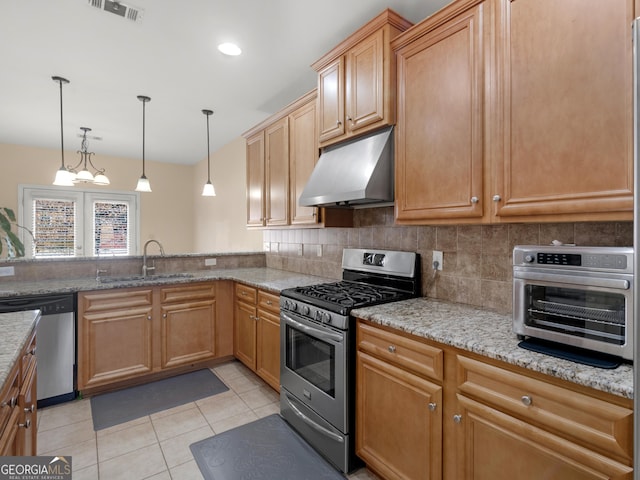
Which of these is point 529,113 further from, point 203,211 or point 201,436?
point 203,211

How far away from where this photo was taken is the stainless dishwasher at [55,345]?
235cm

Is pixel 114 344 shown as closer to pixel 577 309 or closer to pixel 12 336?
pixel 12 336

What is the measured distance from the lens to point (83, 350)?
2.54 m

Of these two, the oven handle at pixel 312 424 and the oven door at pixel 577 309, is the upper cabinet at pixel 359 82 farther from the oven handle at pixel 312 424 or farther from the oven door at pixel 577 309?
the oven handle at pixel 312 424

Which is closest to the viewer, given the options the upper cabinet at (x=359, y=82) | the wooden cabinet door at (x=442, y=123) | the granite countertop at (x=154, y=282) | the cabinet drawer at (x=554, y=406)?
the cabinet drawer at (x=554, y=406)

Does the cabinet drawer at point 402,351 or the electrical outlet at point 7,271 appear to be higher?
the electrical outlet at point 7,271

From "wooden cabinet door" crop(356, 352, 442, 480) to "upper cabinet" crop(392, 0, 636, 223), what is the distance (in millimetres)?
836

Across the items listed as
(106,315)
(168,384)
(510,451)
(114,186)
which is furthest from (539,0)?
(114,186)

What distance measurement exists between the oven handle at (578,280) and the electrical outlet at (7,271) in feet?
11.9

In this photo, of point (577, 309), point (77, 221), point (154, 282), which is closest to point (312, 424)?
point (577, 309)

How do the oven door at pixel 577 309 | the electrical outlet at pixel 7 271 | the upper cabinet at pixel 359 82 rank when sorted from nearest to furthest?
the oven door at pixel 577 309
the upper cabinet at pixel 359 82
the electrical outlet at pixel 7 271

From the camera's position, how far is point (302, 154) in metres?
2.81

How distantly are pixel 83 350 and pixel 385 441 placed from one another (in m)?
2.36

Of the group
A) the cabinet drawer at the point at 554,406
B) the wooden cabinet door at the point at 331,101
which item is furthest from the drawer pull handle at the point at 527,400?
the wooden cabinet door at the point at 331,101
